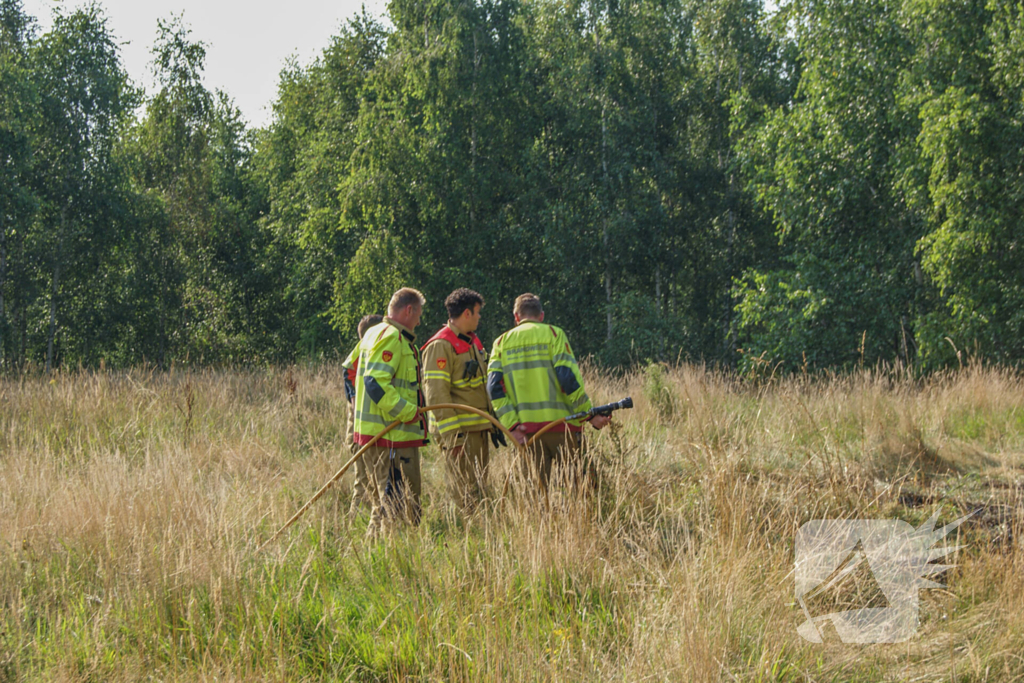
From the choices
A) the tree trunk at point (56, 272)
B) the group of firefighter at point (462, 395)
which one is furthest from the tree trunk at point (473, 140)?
the group of firefighter at point (462, 395)

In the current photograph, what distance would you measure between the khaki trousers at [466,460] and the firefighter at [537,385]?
0.23 meters

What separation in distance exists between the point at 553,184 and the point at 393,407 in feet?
57.5

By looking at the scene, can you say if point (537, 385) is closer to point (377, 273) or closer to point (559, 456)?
point (559, 456)

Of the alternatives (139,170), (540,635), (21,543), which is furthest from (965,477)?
(139,170)

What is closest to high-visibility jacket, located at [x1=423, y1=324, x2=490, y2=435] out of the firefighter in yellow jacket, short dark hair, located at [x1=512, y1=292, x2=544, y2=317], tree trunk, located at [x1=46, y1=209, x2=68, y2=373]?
the firefighter in yellow jacket

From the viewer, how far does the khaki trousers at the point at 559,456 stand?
475cm

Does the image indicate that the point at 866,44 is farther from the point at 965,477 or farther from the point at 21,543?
the point at 21,543

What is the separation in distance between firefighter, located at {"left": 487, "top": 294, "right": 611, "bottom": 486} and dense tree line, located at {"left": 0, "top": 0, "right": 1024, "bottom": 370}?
1113 cm

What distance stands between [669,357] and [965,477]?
15.7 meters

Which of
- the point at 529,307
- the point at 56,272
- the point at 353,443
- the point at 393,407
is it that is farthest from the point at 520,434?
the point at 56,272

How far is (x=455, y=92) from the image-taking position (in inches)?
760

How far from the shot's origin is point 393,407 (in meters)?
4.79

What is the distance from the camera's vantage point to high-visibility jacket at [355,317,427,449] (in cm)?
480

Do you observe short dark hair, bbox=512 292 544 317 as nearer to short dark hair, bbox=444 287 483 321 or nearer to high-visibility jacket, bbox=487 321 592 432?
high-visibility jacket, bbox=487 321 592 432
